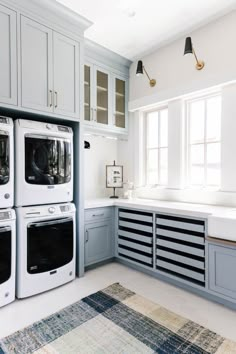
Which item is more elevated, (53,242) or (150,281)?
(53,242)

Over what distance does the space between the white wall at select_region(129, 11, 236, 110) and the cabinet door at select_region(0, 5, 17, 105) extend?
1.84m

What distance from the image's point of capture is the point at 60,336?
5.87ft

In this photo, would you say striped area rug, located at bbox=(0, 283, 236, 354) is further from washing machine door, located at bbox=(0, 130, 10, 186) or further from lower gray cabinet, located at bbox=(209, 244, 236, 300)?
washing machine door, located at bbox=(0, 130, 10, 186)

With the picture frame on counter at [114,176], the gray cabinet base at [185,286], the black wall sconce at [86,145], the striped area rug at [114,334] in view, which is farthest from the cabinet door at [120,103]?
the striped area rug at [114,334]

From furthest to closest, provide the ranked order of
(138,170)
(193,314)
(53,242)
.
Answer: (138,170) < (53,242) < (193,314)

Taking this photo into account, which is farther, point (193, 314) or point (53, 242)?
point (53, 242)

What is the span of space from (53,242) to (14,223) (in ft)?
1.55

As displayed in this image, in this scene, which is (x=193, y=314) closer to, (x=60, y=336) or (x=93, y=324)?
(x=93, y=324)

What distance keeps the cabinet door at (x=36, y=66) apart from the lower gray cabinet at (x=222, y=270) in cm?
213

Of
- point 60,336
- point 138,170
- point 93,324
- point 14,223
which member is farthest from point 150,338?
point 138,170

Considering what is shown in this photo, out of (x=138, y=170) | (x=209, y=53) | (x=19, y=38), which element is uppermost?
(x=209, y=53)

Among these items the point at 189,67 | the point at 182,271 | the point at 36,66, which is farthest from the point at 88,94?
the point at 182,271

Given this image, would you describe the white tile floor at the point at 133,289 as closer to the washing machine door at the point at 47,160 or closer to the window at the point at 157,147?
the washing machine door at the point at 47,160

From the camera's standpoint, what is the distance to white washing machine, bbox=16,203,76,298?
7.42ft
